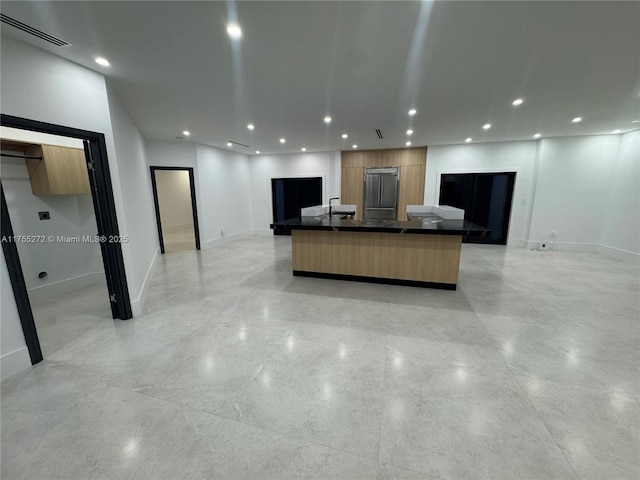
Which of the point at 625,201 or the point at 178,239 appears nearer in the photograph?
the point at 625,201

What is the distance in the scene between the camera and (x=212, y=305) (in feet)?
11.2

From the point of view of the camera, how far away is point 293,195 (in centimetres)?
832

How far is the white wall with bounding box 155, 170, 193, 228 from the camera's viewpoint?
9.84m

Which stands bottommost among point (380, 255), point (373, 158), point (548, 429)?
point (548, 429)

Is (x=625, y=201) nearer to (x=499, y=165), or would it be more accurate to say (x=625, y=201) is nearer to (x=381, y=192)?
(x=499, y=165)

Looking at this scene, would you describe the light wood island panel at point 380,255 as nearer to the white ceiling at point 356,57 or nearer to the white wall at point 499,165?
the white ceiling at point 356,57

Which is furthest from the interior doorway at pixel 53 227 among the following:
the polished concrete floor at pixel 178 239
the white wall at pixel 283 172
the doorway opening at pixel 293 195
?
the doorway opening at pixel 293 195

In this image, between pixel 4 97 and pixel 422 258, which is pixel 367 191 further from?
pixel 4 97

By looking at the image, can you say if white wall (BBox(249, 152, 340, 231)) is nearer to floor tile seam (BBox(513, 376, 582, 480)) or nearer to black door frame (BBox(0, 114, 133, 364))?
black door frame (BBox(0, 114, 133, 364))

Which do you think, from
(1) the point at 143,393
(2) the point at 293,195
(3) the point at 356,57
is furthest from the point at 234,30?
(2) the point at 293,195

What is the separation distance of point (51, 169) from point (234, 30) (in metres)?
3.41

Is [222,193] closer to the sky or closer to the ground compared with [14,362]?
closer to the sky

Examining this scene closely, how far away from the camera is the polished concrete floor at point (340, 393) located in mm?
1421

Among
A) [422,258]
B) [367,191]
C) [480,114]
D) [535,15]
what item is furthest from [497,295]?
[367,191]
